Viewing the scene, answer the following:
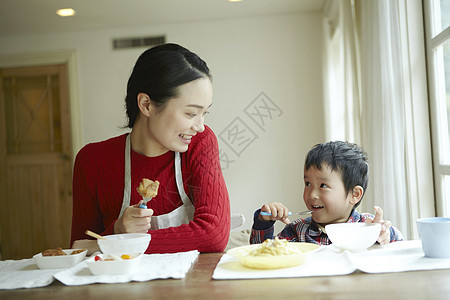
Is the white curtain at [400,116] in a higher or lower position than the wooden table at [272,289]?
higher

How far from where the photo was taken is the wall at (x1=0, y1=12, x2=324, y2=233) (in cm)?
532

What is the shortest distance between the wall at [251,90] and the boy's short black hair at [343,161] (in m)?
3.74

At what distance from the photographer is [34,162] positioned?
565 centimetres

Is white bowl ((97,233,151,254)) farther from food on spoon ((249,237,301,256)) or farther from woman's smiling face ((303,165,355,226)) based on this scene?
woman's smiling face ((303,165,355,226))

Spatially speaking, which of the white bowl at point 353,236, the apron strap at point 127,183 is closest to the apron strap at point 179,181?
the apron strap at point 127,183

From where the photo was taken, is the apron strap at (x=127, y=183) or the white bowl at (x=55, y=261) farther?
the apron strap at (x=127, y=183)

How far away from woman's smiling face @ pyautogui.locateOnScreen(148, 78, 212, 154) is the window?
1.21 metres

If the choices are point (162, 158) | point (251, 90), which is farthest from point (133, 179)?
point (251, 90)

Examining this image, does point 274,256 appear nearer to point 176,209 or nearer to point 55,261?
point 55,261

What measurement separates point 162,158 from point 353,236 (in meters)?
0.79

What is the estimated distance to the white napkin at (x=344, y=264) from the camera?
920mm

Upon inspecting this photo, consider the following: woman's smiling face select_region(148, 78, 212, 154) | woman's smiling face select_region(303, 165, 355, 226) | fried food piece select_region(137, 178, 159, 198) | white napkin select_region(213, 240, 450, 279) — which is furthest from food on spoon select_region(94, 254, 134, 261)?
woman's smiling face select_region(303, 165, 355, 226)

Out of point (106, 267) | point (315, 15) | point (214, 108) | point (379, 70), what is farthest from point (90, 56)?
point (106, 267)

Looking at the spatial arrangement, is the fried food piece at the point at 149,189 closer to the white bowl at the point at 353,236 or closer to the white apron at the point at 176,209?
the white apron at the point at 176,209
